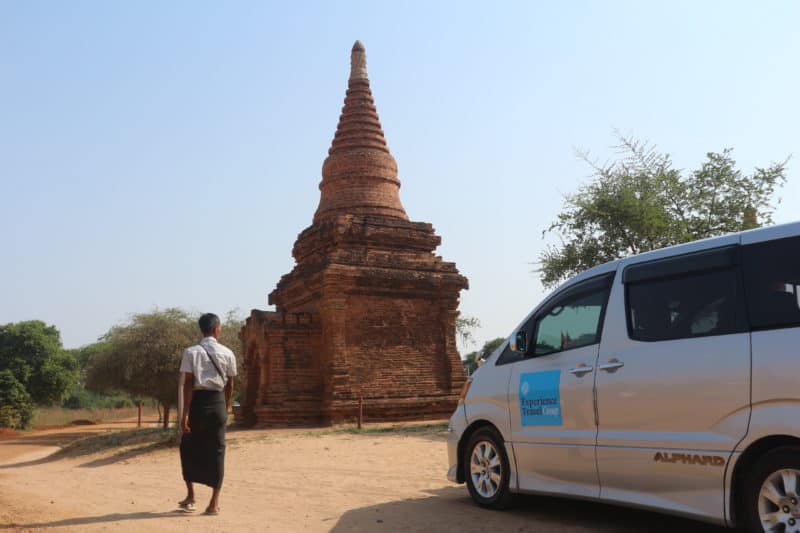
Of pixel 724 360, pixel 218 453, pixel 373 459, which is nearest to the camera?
pixel 724 360

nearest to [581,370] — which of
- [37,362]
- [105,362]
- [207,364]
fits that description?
[207,364]

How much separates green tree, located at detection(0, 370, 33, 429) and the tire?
3937cm

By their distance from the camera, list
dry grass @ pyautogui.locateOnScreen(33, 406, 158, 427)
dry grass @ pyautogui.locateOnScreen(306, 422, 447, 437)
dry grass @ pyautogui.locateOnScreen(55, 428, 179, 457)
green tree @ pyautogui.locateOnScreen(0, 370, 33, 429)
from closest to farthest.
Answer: dry grass @ pyautogui.locateOnScreen(306, 422, 447, 437) < dry grass @ pyautogui.locateOnScreen(55, 428, 179, 457) < green tree @ pyautogui.locateOnScreen(0, 370, 33, 429) < dry grass @ pyautogui.locateOnScreen(33, 406, 158, 427)

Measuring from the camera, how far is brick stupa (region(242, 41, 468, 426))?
18.9 meters

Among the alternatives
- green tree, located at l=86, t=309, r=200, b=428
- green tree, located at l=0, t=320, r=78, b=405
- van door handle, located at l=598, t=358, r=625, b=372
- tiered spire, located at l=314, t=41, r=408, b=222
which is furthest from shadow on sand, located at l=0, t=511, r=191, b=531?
green tree, located at l=0, t=320, r=78, b=405

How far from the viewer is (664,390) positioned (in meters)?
4.95

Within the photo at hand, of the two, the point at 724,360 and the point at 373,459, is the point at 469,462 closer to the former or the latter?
the point at 724,360

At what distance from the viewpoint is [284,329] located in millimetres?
19484

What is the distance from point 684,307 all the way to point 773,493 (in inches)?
51.5

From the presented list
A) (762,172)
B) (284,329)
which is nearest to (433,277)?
(284,329)

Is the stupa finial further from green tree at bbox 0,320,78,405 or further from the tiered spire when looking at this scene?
green tree at bbox 0,320,78,405

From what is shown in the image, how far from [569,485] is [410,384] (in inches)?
555

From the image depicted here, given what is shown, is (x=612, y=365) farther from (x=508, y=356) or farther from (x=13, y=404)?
(x=13, y=404)

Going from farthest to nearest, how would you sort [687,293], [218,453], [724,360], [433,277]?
[433,277], [218,453], [687,293], [724,360]
